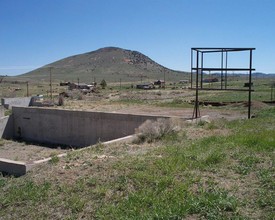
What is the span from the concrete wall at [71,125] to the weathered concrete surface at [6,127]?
0.98 ft

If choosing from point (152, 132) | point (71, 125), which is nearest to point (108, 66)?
point (71, 125)

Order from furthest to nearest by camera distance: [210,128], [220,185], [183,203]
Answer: [210,128] → [220,185] → [183,203]

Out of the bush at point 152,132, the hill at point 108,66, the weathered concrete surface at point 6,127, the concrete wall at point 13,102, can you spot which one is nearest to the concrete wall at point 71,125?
the weathered concrete surface at point 6,127

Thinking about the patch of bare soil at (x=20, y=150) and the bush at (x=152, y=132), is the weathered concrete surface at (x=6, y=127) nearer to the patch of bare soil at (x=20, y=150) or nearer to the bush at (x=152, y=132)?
the patch of bare soil at (x=20, y=150)

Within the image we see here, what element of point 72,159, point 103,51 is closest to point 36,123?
point 72,159

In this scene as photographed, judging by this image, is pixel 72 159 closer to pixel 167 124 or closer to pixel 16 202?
pixel 16 202

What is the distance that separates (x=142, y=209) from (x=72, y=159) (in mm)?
3929

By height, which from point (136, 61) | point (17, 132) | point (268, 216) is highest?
point (136, 61)

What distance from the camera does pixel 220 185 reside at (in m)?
6.74

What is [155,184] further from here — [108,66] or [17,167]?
[108,66]

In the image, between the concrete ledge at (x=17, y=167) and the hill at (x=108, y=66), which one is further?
the hill at (x=108, y=66)

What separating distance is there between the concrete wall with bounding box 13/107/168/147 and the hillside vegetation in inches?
372

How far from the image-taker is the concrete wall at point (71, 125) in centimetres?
2028

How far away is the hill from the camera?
143 metres
